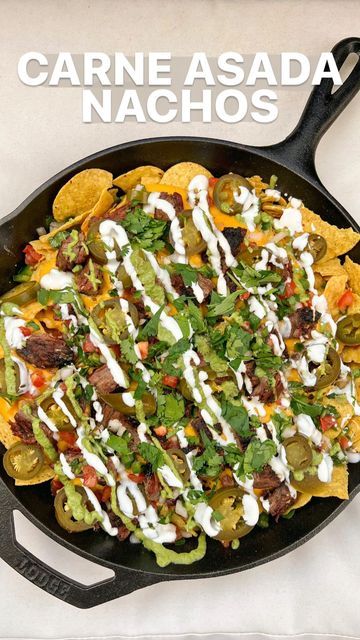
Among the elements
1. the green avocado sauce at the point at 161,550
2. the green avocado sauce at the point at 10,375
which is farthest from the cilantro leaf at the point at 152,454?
the green avocado sauce at the point at 10,375

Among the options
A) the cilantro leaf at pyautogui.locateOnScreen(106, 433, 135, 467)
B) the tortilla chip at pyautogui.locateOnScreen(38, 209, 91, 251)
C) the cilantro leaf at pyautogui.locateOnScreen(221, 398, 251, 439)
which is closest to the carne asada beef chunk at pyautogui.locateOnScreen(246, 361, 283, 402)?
the cilantro leaf at pyautogui.locateOnScreen(221, 398, 251, 439)

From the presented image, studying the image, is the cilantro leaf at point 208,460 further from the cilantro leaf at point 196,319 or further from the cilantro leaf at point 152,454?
the cilantro leaf at point 196,319

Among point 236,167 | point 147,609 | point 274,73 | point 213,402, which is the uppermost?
point 274,73

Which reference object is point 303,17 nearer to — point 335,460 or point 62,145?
point 62,145

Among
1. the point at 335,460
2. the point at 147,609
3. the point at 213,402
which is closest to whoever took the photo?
the point at 213,402

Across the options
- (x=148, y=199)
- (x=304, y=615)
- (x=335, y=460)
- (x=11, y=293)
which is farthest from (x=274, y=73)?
(x=304, y=615)

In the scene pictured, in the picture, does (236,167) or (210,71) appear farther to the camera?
(210,71)
